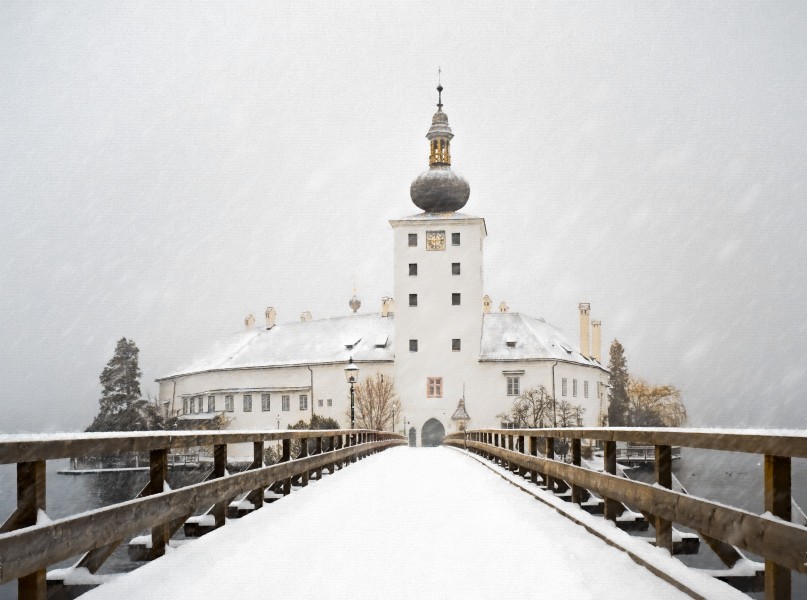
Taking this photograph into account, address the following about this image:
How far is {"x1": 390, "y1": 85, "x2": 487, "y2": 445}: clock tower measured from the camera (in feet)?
250

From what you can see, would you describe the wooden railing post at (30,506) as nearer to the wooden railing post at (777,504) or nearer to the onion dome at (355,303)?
the wooden railing post at (777,504)

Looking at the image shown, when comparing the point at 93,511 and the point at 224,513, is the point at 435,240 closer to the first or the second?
the point at 224,513

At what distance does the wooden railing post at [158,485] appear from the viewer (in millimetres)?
6051

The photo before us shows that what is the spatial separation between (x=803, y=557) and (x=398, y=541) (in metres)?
4.06

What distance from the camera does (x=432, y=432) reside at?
76.3 m

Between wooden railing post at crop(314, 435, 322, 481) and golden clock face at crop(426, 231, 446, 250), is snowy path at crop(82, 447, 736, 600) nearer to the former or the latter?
wooden railing post at crop(314, 435, 322, 481)

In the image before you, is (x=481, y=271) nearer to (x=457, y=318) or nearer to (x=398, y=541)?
(x=457, y=318)

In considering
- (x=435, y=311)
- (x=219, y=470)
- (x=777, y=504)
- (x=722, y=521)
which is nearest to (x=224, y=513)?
(x=219, y=470)

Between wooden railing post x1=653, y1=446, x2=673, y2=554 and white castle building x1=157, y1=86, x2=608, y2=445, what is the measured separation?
6849 cm

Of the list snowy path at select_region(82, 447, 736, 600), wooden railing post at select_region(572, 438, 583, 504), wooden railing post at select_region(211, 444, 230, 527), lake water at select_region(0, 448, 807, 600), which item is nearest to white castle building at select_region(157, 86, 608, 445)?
lake water at select_region(0, 448, 807, 600)

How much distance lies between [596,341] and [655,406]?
21.5 metres

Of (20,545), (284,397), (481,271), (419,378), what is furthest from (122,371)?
(20,545)

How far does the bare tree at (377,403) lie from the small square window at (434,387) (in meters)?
2.84

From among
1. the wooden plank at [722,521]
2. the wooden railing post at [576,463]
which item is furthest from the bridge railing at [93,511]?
the wooden railing post at [576,463]
